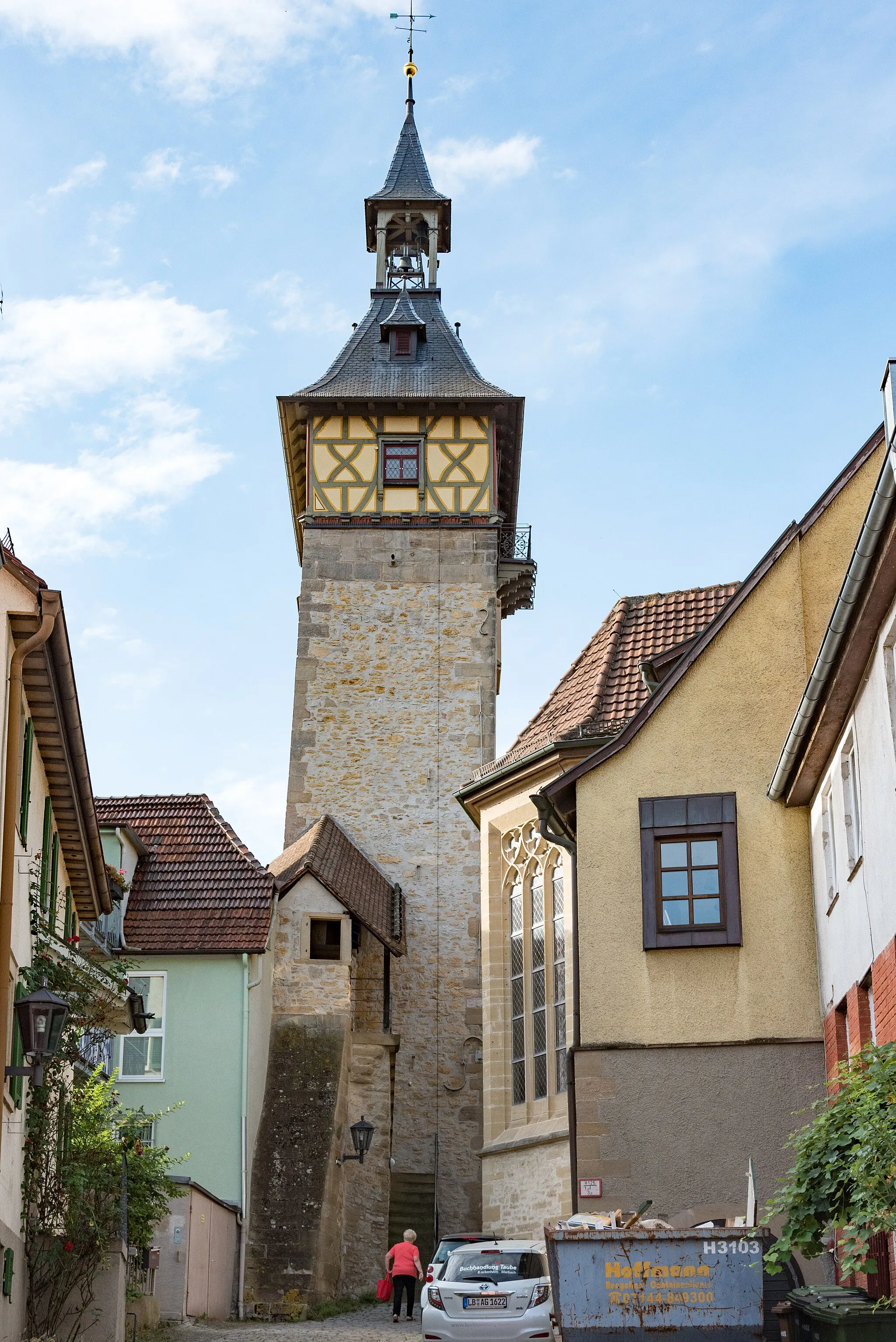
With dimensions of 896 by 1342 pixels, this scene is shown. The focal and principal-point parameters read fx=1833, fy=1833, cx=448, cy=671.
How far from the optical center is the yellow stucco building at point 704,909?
16.0 meters

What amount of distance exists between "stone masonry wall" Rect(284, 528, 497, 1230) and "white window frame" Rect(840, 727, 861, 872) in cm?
1742

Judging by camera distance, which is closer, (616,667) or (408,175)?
(616,667)

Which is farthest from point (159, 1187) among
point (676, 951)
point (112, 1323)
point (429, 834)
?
point (429, 834)

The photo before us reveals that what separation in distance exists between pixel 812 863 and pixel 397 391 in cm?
2132

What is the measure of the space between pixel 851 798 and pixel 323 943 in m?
16.0

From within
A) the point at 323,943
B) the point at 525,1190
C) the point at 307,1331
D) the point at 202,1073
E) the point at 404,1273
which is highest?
the point at 323,943

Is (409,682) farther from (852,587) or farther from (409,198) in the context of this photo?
(852,587)

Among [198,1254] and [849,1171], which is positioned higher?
[849,1171]

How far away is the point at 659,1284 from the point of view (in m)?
11.9

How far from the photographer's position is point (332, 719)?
33781 millimetres

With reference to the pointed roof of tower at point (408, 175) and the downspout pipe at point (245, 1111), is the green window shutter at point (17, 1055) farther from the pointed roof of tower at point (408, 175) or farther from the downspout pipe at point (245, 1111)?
the pointed roof of tower at point (408, 175)

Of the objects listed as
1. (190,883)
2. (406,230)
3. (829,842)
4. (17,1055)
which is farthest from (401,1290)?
(406,230)

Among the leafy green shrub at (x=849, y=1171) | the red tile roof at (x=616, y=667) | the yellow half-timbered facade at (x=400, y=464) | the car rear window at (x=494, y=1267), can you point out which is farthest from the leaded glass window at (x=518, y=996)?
the yellow half-timbered facade at (x=400, y=464)

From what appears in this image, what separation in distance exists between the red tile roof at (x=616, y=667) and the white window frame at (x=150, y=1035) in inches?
230
